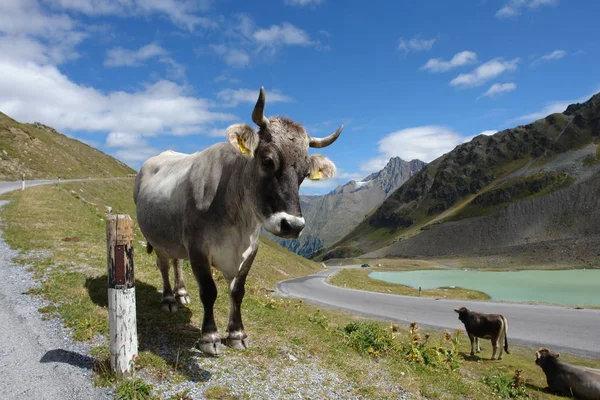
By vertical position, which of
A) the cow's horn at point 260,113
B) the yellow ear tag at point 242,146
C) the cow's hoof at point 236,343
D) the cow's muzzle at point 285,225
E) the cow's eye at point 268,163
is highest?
the cow's horn at point 260,113

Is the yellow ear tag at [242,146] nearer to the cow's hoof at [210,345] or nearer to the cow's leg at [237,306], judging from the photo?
the cow's leg at [237,306]

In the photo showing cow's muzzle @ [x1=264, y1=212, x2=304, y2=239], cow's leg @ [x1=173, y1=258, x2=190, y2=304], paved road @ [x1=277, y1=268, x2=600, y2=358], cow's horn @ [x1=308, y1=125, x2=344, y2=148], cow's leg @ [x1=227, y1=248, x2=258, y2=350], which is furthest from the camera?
paved road @ [x1=277, y1=268, x2=600, y2=358]

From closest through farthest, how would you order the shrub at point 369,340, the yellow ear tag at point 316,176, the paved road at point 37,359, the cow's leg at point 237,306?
the paved road at point 37,359 < the yellow ear tag at point 316,176 < the cow's leg at point 237,306 < the shrub at point 369,340

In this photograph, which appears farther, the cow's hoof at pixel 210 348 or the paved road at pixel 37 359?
the cow's hoof at pixel 210 348

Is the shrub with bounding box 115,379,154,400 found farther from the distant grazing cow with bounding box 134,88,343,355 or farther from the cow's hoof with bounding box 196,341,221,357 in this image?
the distant grazing cow with bounding box 134,88,343,355

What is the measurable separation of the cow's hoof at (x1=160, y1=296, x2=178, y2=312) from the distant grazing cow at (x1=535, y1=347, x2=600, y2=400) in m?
15.0

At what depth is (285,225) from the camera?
5.55 meters

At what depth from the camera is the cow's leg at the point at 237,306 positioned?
7609 mm

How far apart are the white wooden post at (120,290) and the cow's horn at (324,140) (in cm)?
332

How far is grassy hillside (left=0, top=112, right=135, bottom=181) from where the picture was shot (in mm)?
61312

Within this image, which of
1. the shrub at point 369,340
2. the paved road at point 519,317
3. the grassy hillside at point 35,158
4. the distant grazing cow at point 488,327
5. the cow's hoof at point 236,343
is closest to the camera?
the cow's hoof at point 236,343

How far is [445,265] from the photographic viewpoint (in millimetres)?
157500

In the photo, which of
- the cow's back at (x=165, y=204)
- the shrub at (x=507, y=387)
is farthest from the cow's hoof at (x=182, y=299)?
the shrub at (x=507, y=387)

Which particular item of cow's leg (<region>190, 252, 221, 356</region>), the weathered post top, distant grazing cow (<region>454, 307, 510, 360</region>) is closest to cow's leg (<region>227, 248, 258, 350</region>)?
cow's leg (<region>190, 252, 221, 356</region>)
